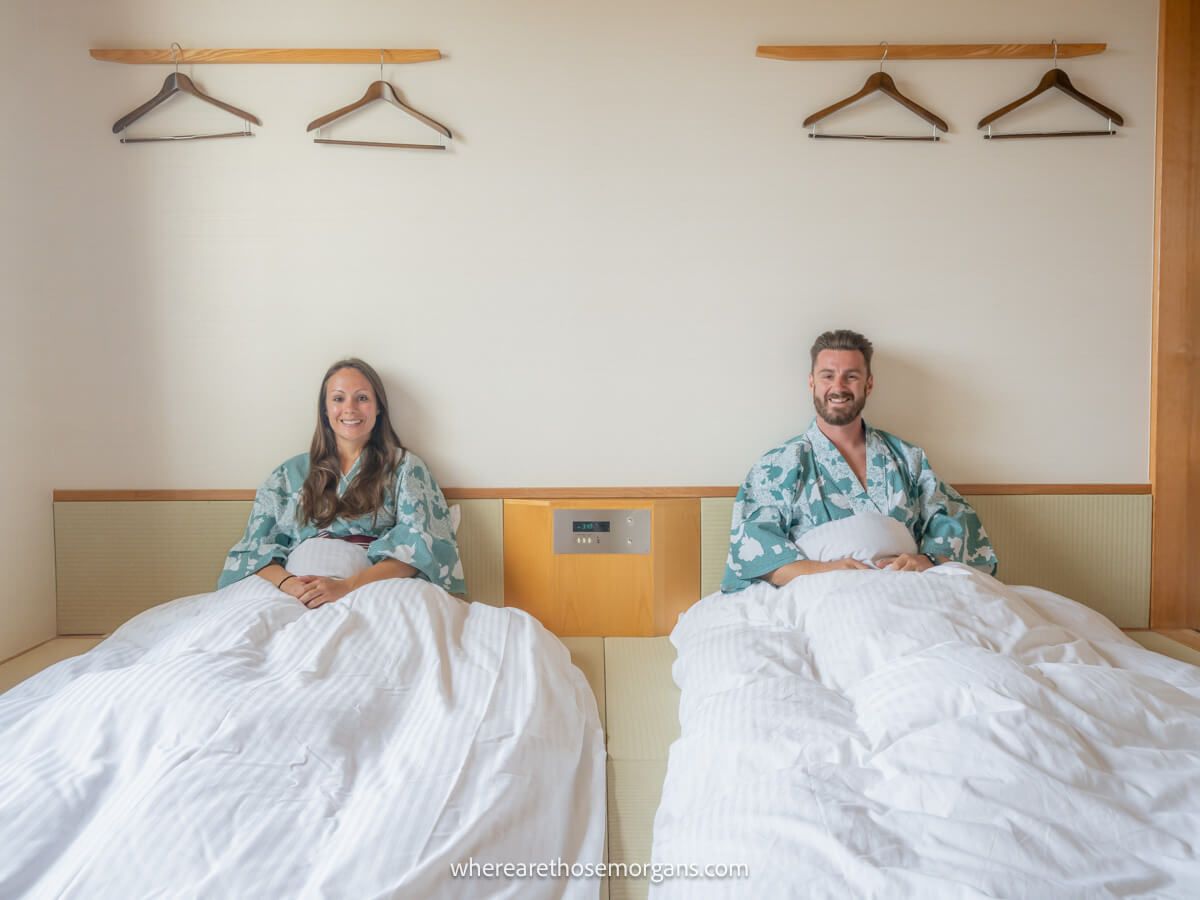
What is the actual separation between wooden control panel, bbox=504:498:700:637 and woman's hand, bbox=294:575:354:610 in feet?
1.74

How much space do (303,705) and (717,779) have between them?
71 centimetres

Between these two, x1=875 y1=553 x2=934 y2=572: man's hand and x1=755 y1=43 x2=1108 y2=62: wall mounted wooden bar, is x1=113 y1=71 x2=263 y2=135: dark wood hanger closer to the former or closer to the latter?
x1=755 y1=43 x2=1108 y2=62: wall mounted wooden bar

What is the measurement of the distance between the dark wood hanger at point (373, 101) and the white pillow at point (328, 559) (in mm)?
1190

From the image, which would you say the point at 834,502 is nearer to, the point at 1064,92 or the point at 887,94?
the point at 887,94

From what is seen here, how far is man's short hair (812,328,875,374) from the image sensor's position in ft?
6.74

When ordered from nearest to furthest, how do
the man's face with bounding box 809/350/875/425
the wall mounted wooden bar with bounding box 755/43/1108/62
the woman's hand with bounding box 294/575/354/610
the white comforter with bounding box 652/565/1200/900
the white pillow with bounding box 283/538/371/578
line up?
1. the white comforter with bounding box 652/565/1200/900
2. the woman's hand with bounding box 294/575/354/610
3. the white pillow with bounding box 283/538/371/578
4. the man's face with bounding box 809/350/875/425
5. the wall mounted wooden bar with bounding box 755/43/1108/62

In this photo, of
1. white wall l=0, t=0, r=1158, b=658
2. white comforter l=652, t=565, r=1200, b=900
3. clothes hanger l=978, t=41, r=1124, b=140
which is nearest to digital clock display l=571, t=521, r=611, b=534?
white wall l=0, t=0, r=1158, b=658

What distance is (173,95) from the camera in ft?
7.09

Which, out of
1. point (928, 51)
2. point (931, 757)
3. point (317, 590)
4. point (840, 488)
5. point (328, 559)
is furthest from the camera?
point (928, 51)

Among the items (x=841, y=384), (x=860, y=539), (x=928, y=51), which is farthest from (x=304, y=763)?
(x=928, y=51)

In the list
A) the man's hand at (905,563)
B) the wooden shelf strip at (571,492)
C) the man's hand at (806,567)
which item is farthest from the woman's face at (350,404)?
the man's hand at (905,563)

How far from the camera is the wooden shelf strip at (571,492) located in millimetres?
2205

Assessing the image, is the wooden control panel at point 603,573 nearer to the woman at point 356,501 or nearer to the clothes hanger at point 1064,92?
the woman at point 356,501

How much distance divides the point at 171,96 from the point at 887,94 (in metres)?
2.15
